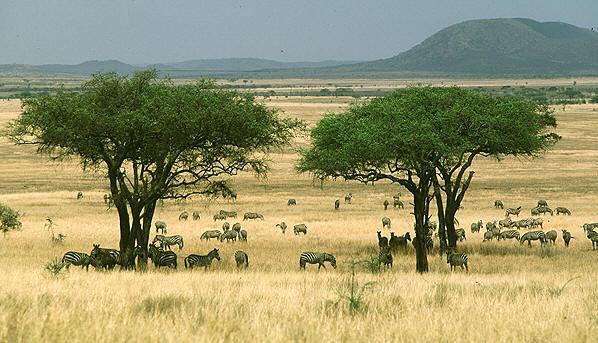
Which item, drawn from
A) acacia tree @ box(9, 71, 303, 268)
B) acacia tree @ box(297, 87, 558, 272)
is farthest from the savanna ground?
acacia tree @ box(9, 71, 303, 268)

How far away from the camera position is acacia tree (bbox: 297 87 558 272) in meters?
30.0

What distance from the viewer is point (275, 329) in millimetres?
9664

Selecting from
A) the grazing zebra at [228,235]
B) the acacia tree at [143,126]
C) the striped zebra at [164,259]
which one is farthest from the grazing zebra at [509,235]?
the striped zebra at [164,259]

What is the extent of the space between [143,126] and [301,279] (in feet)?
32.4

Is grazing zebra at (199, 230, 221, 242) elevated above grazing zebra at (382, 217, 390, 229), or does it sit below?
above

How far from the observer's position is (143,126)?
27750 millimetres

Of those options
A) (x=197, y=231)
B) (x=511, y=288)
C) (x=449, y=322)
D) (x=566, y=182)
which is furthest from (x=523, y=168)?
(x=449, y=322)

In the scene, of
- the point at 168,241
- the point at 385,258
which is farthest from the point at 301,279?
the point at 168,241

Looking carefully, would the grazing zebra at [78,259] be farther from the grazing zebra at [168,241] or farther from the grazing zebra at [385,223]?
the grazing zebra at [385,223]

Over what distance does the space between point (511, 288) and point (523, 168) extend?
251ft

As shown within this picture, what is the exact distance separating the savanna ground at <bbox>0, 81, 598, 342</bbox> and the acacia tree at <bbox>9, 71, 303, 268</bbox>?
3.95 metres

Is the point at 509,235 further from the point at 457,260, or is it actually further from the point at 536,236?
the point at 457,260

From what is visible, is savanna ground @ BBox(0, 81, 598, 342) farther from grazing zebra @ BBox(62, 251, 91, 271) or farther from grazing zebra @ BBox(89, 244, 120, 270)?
grazing zebra @ BBox(89, 244, 120, 270)

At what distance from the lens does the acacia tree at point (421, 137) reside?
98.3 feet
